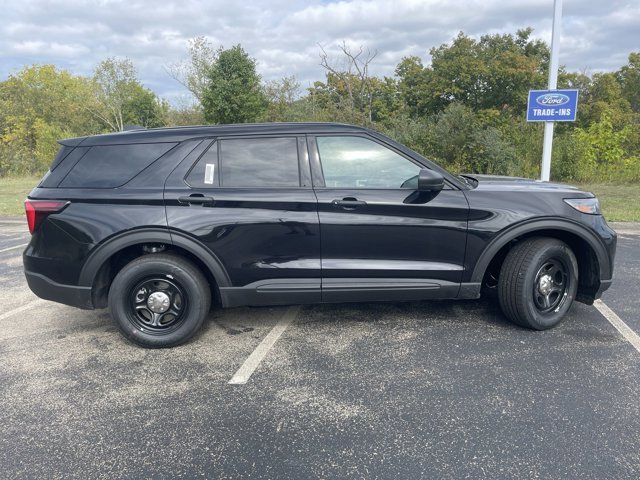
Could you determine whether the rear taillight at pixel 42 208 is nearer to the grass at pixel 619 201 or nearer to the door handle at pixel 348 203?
the door handle at pixel 348 203

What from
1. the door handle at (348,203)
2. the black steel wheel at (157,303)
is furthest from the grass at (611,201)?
the black steel wheel at (157,303)

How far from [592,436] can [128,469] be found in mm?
2414

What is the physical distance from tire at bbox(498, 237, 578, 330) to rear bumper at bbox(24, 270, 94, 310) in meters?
3.30

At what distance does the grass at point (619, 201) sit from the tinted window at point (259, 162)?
24.3 feet

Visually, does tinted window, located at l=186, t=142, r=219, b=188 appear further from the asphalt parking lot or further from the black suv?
the asphalt parking lot

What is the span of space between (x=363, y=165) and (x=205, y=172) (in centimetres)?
123

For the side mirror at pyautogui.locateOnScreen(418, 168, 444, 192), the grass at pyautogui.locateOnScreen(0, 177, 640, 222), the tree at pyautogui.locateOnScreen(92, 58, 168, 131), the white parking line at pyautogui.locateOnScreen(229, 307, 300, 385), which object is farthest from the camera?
the tree at pyautogui.locateOnScreen(92, 58, 168, 131)

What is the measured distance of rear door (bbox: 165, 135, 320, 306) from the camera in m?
3.48

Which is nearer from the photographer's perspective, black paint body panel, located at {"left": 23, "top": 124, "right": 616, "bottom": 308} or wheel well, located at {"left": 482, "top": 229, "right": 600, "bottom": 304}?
black paint body panel, located at {"left": 23, "top": 124, "right": 616, "bottom": 308}

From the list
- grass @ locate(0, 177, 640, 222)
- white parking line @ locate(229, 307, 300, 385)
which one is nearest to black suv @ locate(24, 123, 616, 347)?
white parking line @ locate(229, 307, 300, 385)

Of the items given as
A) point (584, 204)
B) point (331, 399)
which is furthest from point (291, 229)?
point (584, 204)

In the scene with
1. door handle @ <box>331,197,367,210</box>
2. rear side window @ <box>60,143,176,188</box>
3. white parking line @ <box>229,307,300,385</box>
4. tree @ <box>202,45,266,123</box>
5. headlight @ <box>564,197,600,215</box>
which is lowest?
white parking line @ <box>229,307,300,385</box>

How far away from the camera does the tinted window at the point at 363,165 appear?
3607mm

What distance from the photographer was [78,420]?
2.73 m
